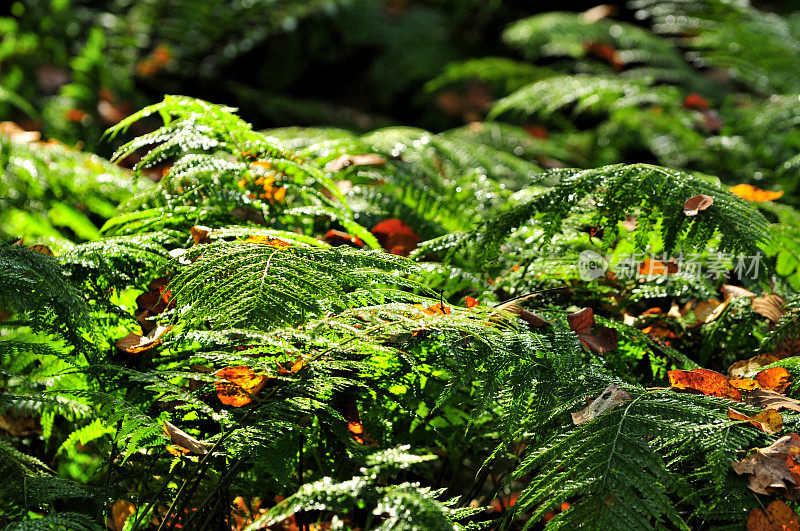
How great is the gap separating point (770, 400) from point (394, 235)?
90 centimetres

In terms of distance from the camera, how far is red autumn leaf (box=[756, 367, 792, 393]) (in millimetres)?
1064

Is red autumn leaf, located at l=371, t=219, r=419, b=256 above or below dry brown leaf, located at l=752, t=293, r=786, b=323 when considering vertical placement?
above

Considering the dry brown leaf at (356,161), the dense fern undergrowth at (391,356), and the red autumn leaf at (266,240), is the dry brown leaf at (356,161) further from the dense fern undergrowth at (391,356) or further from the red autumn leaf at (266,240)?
the red autumn leaf at (266,240)

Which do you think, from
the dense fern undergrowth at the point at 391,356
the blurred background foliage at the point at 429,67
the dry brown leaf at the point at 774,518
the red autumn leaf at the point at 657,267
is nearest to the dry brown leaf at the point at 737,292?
the dense fern undergrowth at the point at 391,356

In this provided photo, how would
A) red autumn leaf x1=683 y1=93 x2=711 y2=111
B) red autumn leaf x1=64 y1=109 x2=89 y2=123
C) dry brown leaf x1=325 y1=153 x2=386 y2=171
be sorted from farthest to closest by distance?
1. red autumn leaf x1=64 y1=109 x2=89 y2=123
2. red autumn leaf x1=683 y1=93 x2=711 y2=111
3. dry brown leaf x1=325 y1=153 x2=386 y2=171

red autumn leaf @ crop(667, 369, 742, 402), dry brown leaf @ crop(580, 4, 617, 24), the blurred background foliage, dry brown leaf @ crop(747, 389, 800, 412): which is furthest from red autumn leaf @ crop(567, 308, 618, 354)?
dry brown leaf @ crop(580, 4, 617, 24)

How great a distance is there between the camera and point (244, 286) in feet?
3.08

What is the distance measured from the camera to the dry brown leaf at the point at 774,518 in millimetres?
821

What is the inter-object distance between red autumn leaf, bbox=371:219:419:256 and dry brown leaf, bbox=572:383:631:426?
740 mm

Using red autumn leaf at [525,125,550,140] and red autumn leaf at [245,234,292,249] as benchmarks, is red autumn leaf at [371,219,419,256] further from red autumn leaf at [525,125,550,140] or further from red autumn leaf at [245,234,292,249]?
red autumn leaf at [525,125,550,140]

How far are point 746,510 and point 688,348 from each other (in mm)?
604

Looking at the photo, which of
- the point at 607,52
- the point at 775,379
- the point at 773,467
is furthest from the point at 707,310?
the point at 607,52

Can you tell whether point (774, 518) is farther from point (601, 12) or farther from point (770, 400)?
point (601, 12)

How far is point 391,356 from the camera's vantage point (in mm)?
977
